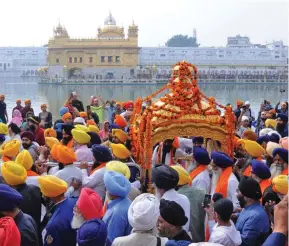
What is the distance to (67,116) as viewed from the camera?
650 centimetres

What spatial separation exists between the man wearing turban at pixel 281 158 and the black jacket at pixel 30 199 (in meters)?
1.77

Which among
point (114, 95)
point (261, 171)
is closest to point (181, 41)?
point (114, 95)

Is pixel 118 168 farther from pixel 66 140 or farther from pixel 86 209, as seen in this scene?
pixel 66 140

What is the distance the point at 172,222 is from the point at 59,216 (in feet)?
2.32

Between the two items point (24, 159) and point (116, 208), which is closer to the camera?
point (116, 208)

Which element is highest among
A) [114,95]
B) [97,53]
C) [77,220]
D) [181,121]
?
[97,53]

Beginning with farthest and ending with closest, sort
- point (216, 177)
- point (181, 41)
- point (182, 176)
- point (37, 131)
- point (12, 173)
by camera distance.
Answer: point (181, 41) < point (37, 131) < point (216, 177) < point (182, 176) < point (12, 173)

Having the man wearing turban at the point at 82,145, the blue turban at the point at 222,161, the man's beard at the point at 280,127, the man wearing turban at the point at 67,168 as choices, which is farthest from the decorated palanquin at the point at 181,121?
the man's beard at the point at 280,127

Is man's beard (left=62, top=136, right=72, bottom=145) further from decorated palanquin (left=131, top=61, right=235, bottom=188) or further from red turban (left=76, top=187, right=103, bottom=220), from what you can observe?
red turban (left=76, top=187, right=103, bottom=220)

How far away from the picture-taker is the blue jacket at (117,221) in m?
2.85

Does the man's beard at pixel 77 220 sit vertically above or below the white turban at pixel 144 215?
below

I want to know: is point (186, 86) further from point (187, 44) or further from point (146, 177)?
point (187, 44)

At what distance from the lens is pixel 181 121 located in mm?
4828

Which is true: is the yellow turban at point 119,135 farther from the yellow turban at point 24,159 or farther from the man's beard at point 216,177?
the yellow turban at point 24,159
